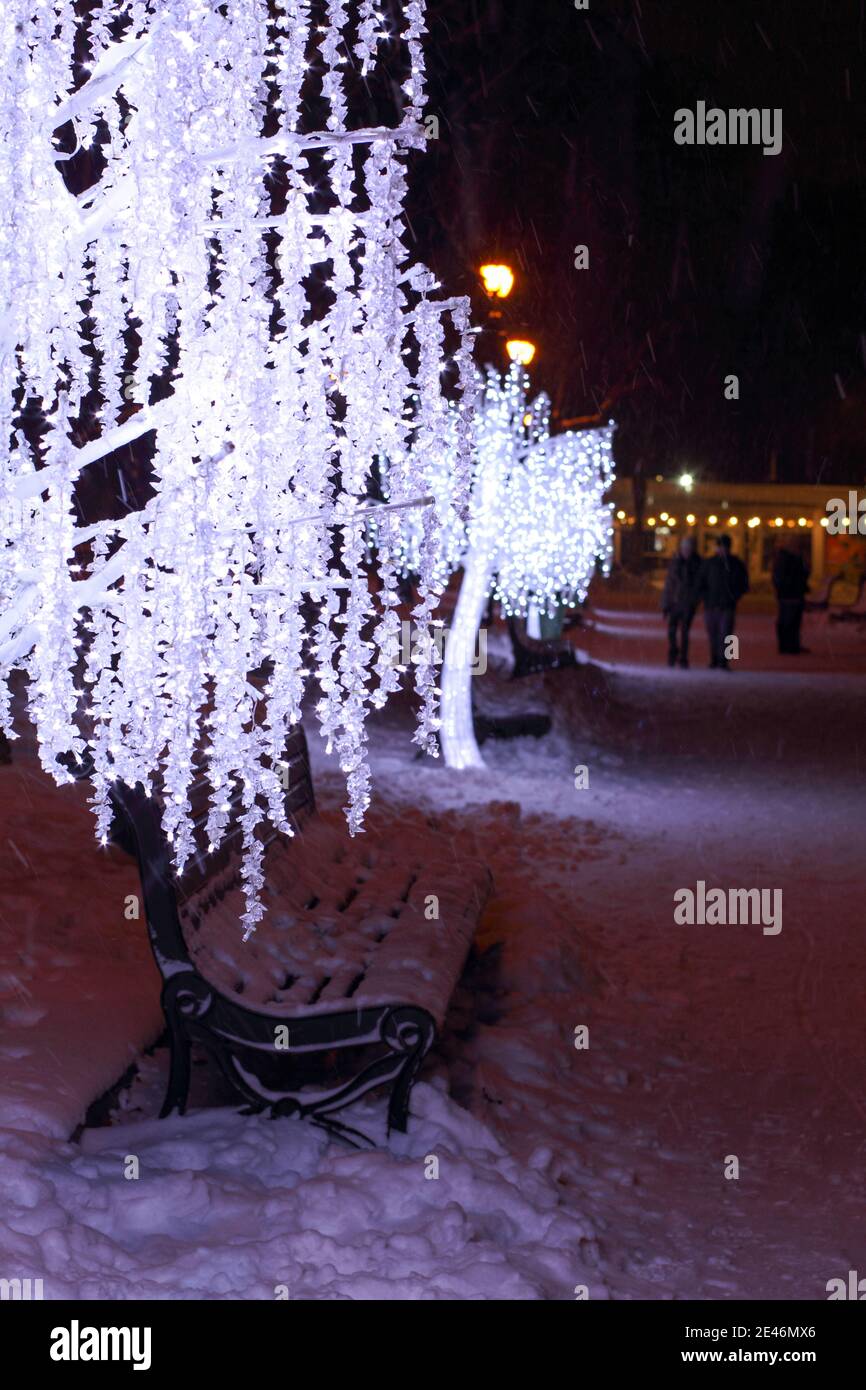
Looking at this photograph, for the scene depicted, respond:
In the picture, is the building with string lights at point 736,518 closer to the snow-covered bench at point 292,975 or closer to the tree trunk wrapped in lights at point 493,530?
the tree trunk wrapped in lights at point 493,530

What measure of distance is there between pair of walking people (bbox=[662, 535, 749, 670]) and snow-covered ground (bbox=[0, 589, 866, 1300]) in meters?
12.4

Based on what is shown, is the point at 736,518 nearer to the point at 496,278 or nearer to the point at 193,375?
the point at 496,278

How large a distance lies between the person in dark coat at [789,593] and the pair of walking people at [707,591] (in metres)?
1.99

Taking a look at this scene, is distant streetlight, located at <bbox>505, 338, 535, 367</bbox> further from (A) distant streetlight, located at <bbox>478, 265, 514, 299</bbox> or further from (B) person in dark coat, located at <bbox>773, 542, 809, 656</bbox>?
(B) person in dark coat, located at <bbox>773, 542, 809, 656</bbox>

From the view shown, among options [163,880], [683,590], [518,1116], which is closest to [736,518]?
[683,590]

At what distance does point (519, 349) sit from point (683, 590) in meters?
9.91

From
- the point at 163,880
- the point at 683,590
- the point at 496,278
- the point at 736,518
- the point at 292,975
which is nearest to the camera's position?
the point at 163,880

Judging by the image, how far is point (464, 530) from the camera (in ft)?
43.5

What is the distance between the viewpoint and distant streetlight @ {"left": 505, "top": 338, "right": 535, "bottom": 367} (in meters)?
13.4

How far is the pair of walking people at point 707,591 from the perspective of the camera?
22.1 metres

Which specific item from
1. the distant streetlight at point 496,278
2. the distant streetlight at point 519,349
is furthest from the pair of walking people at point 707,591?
the distant streetlight at point 496,278

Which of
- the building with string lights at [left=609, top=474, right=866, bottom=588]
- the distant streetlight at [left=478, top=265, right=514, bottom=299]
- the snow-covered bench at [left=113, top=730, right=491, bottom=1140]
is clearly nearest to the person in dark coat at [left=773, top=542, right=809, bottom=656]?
the distant streetlight at [left=478, top=265, right=514, bottom=299]

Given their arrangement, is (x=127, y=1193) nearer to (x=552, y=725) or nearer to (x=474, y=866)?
(x=474, y=866)

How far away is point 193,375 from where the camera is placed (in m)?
3.22
